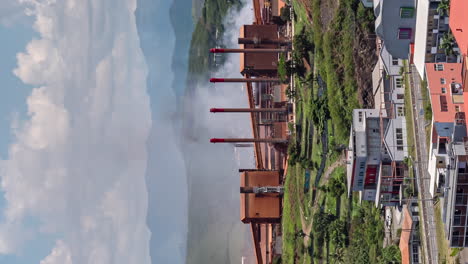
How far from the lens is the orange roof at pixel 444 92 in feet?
136

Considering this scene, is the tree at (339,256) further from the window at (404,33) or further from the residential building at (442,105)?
the window at (404,33)

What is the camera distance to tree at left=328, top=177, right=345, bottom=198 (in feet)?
204

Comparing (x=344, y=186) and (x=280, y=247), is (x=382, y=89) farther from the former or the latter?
(x=280, y=247)

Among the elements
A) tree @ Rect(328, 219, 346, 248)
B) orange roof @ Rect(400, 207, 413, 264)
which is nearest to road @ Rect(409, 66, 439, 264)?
orange roof @ Rect(400, 207, 413, 264)

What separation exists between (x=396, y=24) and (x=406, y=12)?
1.22m

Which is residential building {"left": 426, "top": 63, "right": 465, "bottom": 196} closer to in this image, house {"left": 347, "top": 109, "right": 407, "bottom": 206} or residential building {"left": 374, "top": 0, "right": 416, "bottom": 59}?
residential building {"left": 374, "top": 0, "right": 416, "bottom": 59}

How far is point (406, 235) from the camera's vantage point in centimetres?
4731

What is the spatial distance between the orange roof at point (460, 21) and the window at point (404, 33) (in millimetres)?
10261

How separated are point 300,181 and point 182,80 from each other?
68465mm

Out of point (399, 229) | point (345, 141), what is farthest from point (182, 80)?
point (399, 229)

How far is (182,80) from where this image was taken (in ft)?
454

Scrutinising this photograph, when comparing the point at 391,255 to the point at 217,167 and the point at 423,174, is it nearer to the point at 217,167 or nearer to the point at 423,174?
the point at 423,174

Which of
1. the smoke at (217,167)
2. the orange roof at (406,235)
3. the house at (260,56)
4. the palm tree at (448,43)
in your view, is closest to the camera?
the palm tree at (448,43)

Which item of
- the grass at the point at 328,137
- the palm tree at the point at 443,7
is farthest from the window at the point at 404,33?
the grass at the point at 328,137
